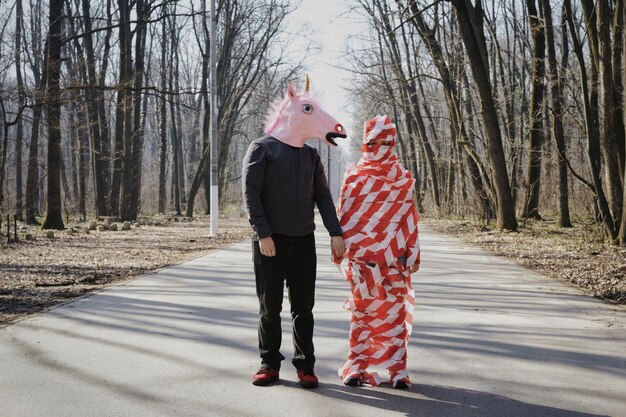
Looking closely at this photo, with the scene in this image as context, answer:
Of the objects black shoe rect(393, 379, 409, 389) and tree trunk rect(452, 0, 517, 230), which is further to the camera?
tree trunk rect(452, 0, 517, 230)

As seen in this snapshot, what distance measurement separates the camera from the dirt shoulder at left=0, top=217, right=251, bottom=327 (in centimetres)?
824

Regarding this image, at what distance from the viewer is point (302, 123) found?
15.0 feet

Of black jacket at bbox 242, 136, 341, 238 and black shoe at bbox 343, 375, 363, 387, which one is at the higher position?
black jacket at bbox 242, 136, 341, 238

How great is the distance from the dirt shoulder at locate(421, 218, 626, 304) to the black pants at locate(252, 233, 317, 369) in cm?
486

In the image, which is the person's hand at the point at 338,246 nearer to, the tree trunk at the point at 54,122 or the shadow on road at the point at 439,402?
the shadow on road at the point at 439,402

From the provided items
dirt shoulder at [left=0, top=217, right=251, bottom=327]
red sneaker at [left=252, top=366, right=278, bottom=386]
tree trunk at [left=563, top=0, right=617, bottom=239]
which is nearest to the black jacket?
red sneaker at [left=252, top=366, right=278, bottom=386]

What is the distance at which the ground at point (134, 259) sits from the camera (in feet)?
28.0

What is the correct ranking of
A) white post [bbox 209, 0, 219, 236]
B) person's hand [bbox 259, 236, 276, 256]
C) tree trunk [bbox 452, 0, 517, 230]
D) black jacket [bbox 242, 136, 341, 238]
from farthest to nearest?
white post [bbox 209, 0, 219, 236], tree trunk [bbox 452, 0, 517, 230], black jacket [bbox 242, 136, 341, 238], person's hand [bbox 259, 236, 276, 256]

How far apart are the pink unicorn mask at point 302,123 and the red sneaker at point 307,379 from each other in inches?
61.4

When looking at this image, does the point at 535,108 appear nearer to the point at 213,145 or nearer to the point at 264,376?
the point at 213,145

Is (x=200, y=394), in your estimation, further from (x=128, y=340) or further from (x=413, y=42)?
(x=413, y=42)

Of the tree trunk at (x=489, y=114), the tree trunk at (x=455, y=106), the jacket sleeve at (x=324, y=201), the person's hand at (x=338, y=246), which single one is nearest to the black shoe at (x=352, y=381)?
the person's hand at (x=338, y=246)

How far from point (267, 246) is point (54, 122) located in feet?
54.1

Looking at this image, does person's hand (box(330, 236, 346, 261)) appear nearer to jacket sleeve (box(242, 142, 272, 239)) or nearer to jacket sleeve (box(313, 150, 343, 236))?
jacket sleeve (box(313, 150, 343, 236))
